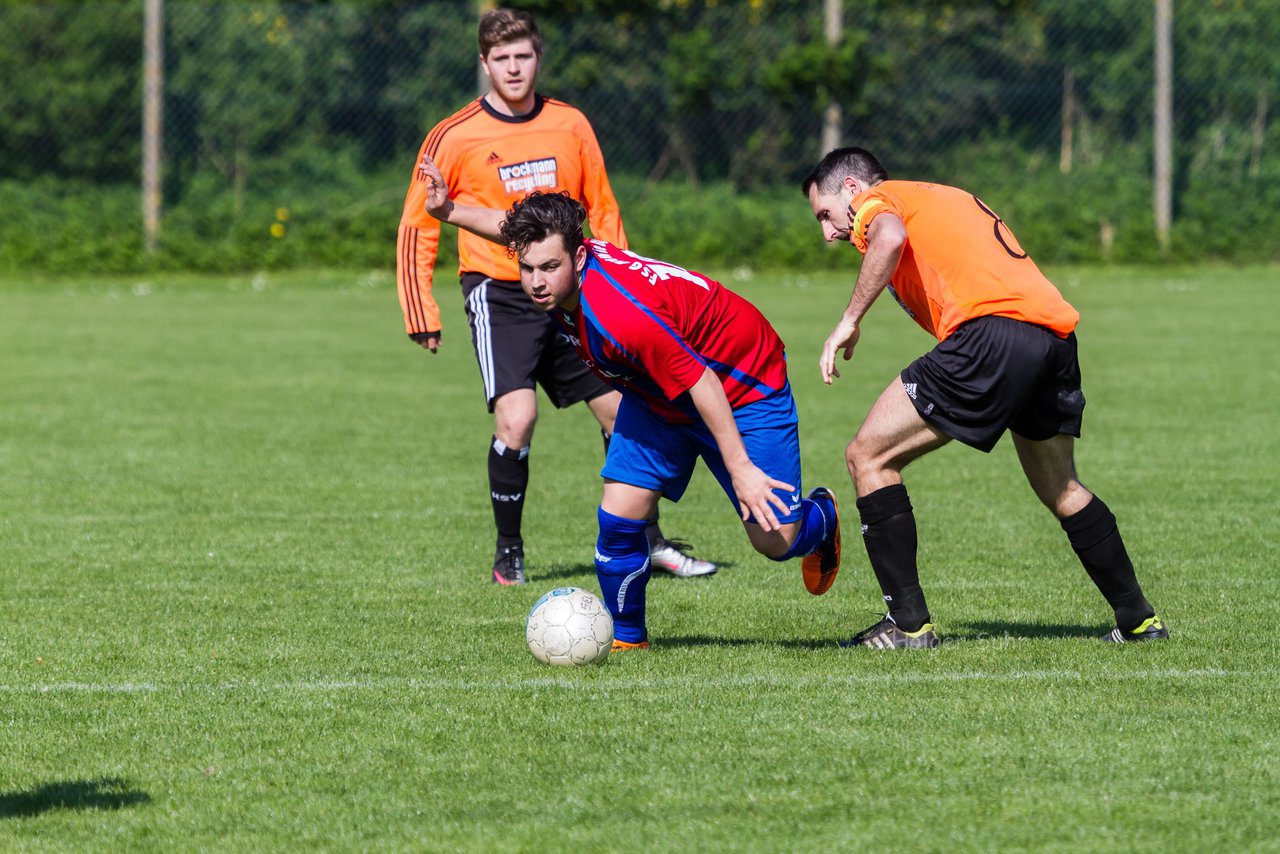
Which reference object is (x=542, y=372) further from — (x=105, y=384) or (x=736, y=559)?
(x=105, y=384)

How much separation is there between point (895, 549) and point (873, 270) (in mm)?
970

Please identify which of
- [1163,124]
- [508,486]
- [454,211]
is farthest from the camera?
[1163,124]

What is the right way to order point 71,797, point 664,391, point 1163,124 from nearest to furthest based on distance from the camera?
point 71,797, point 664,391, point 1163,124

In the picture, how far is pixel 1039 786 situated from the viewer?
4.18 m

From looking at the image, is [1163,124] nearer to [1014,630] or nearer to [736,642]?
[1014,630]

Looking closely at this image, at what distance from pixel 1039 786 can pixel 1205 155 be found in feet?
77.9

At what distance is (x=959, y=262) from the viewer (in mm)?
5551

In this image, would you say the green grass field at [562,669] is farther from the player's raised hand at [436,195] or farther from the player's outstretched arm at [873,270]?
the player's raised hand at [436,195]

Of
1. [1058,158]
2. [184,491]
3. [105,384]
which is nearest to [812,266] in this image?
[1058,158]

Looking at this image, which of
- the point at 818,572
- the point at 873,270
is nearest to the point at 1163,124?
the point at 818,572

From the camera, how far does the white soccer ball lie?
5.58 meters

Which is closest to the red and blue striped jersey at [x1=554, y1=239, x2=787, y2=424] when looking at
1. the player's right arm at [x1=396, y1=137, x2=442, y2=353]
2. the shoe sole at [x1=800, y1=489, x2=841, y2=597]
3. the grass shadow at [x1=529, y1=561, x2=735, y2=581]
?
Result: the shoe sole at [x1=800, y1=489, x2=841, y2=597]

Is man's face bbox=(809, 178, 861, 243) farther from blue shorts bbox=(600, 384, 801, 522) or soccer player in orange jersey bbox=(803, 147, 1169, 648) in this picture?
blue shorts bbox=(600, 384, 801, 522)

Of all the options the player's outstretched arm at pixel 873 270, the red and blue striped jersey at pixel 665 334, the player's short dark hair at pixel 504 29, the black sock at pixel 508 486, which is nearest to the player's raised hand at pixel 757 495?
the red and blue striped jersey at pixel 665 334
